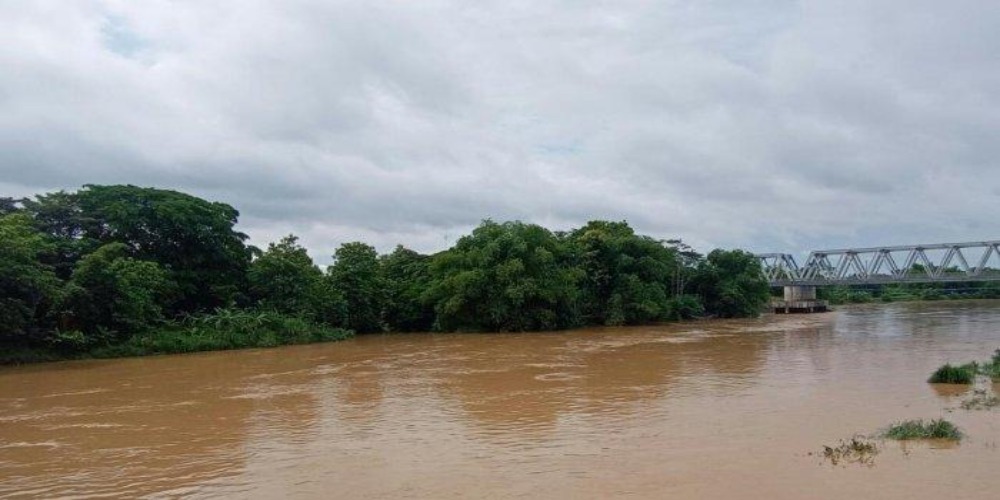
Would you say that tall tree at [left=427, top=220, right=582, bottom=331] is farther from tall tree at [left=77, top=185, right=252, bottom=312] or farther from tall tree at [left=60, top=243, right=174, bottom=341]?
tall tree at [left=60, top=243, right=174, bottom=341]

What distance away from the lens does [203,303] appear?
34969mm

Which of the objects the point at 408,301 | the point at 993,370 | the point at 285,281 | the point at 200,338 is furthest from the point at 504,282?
the point at 993,370

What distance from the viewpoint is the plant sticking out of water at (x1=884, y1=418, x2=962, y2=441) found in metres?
9.72

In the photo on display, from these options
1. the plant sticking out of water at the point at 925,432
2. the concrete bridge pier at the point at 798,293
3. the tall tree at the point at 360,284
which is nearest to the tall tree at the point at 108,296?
the tall tree at the point at 360,284

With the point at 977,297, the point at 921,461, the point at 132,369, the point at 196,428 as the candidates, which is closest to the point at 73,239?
the point at 132,369

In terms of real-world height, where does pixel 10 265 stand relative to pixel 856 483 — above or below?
above

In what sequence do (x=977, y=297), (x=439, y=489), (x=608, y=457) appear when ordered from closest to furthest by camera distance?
1. (x=439, y=489)
2. (x=608, y=457)
3. (x=977, y=297)

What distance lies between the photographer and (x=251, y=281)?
3516cm

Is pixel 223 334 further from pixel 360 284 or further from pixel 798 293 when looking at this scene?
pixel 798 293

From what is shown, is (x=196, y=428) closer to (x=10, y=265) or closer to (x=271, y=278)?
(x=10, y=265)

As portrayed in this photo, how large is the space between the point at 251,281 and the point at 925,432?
103 ft

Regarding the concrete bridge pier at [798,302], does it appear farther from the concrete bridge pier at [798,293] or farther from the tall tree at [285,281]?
the tall tree at [285,281]

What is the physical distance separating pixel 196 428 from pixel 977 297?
108 metres

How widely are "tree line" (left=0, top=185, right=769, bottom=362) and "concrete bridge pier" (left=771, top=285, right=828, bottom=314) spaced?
23588 millimetres
